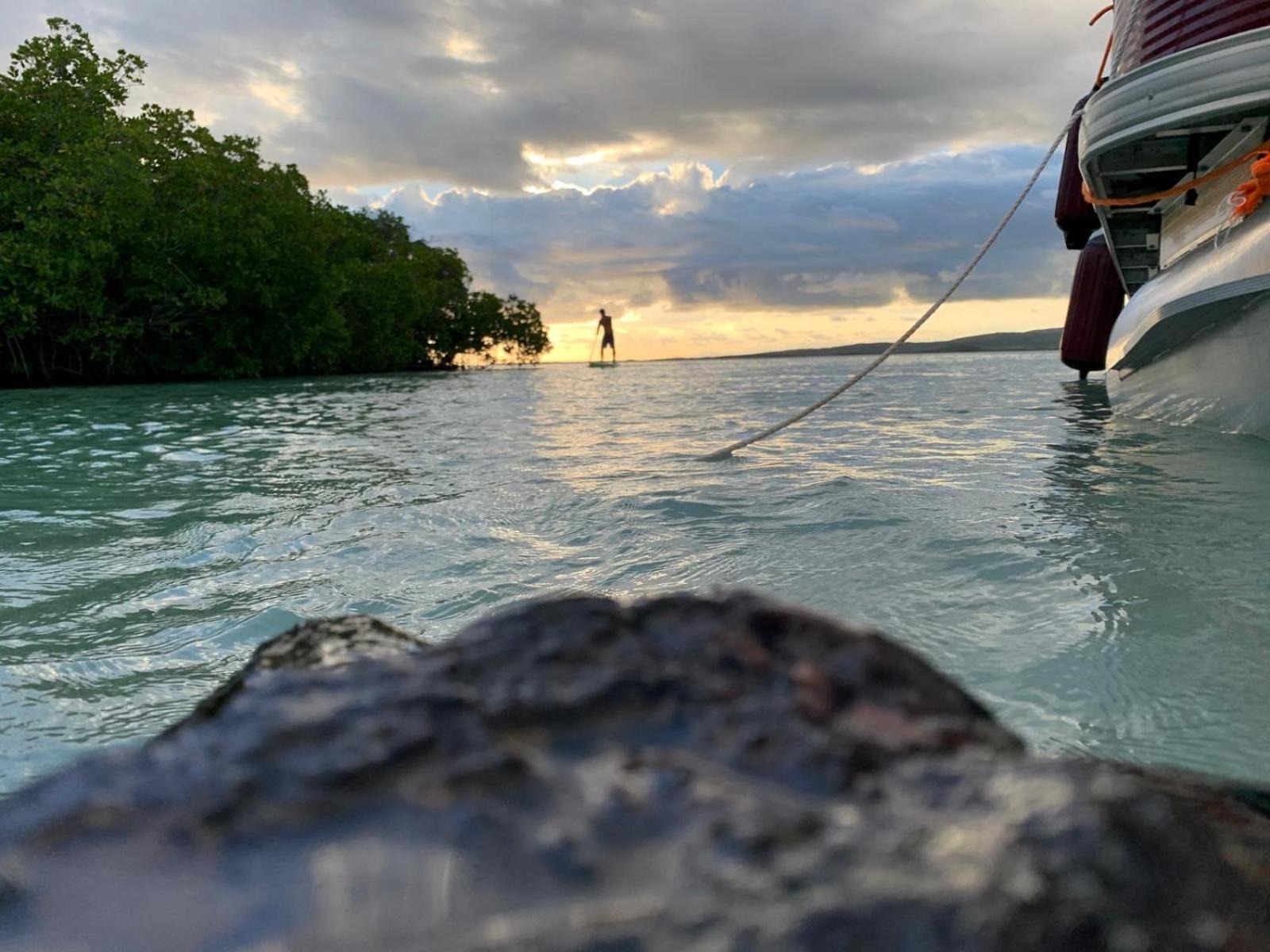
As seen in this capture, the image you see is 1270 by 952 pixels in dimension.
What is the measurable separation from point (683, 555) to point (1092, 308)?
1079 centimetres

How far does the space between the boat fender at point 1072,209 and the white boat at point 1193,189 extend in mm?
3723

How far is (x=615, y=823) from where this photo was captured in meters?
0.74

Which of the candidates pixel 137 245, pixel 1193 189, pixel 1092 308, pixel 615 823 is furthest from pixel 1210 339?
pixel 137 245

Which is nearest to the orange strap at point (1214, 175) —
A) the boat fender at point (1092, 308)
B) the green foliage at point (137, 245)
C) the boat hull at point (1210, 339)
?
the boat hull at point (1210, 339)

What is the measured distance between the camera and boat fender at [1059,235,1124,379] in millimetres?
12039

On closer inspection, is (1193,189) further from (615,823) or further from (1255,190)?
(615,823)

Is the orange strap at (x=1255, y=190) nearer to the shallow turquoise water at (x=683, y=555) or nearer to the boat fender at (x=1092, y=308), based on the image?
the shallow turquoise water at (x=683, y=555)

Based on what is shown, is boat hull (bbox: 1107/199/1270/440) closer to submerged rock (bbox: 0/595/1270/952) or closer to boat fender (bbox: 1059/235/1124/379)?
boat fender (bbox: 1059/235/1124/379)

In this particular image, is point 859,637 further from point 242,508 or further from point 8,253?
point 8,253

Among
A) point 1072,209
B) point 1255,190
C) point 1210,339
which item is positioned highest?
point 1072,209

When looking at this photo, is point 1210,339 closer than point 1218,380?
Yes

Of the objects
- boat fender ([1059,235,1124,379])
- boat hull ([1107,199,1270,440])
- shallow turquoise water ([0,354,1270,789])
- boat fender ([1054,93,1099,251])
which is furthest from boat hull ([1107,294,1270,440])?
boat fender ([1054,93,1099,251])

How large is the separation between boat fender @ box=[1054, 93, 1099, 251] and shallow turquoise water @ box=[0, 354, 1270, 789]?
492cm

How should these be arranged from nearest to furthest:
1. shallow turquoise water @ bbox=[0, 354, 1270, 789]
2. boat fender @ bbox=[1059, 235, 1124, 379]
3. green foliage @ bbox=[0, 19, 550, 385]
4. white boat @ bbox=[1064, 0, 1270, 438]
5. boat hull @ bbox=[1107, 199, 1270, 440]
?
shallow turquoise water @ bbox=[0, 354, 1270, 789]
boat hull @ bbox=[1107, 199, 1270, 440]
white boat @ bbox=[1064, 0, 1270, 438]
boat fender @ bbox=[1059, 235, 1124, 379]
green foliage @ bbox=[0, 19, 550, 385]
